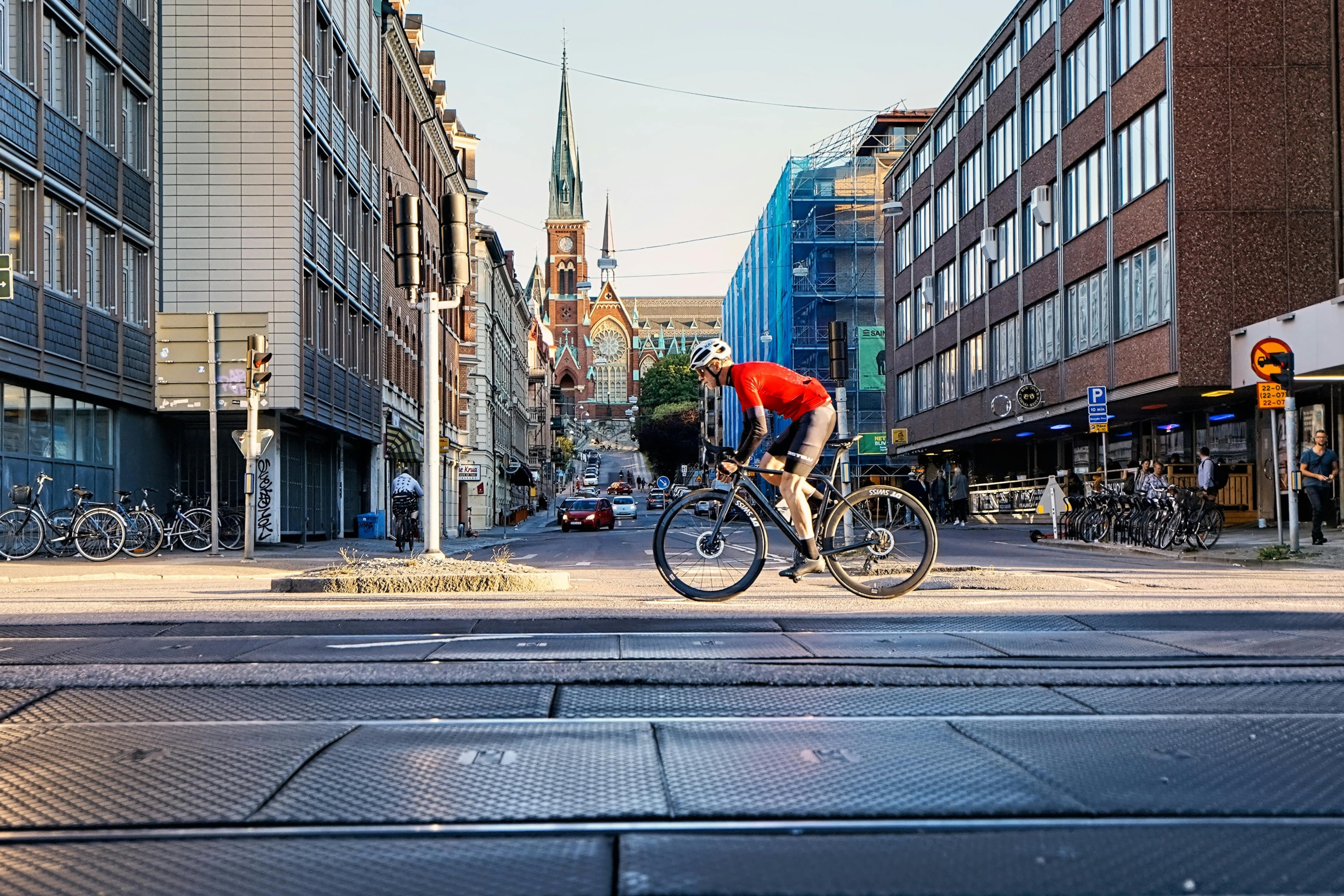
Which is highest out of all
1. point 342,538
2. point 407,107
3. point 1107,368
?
point 407,107

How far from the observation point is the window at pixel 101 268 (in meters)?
24.4

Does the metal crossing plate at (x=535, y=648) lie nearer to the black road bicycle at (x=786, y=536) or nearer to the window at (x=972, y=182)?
the black road bicycle at (x=786, y=536)

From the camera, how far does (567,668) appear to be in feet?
20.1

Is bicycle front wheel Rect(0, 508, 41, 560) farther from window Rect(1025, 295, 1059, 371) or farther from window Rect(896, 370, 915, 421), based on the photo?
window Rect(896, 370, 915, 421)

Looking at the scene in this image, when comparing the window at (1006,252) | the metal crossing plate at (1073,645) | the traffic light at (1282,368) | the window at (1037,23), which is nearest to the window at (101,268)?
the traffic light at (1282,368)

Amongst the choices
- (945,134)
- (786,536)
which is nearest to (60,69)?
(786,536)

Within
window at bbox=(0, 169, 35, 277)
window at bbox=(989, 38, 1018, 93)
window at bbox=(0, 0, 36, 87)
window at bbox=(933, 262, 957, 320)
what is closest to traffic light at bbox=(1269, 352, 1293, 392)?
window at bbox=(0, 169, 35, 277)

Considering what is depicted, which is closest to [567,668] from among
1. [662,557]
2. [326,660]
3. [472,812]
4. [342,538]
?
[326,660]

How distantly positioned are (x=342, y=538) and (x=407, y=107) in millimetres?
18033

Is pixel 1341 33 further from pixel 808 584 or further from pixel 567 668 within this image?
pixel 567 668

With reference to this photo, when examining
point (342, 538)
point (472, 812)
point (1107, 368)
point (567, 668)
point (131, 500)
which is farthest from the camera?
point (342, 538)

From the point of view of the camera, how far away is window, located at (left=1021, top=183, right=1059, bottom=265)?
129 ft

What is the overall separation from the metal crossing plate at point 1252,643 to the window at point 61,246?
19642 mm

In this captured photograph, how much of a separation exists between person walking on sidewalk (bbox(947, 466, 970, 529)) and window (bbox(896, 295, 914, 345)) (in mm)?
12946
